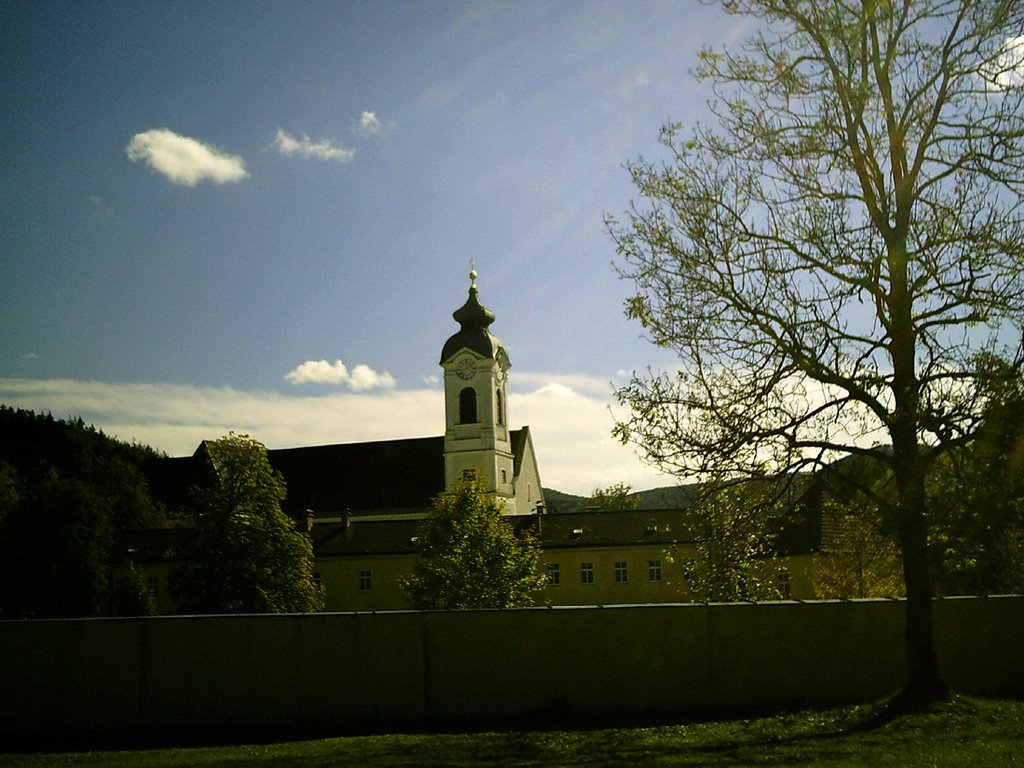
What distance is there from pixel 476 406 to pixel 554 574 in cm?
2282

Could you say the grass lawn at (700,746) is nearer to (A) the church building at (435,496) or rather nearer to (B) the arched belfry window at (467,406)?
(A) the church building at (435,496)

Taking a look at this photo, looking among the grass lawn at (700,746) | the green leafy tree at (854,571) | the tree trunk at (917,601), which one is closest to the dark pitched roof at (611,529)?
the green leafy tree at (854,571)

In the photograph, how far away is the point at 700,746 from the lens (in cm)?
1344

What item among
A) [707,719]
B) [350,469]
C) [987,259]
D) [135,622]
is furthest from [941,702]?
[350,469]

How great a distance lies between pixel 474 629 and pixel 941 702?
712 centimetres

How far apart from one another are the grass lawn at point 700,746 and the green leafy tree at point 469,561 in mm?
23853

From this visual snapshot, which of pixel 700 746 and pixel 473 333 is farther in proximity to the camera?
pixel 473 333

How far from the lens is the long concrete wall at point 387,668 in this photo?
55.5 feet

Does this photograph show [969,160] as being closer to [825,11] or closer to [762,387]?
[825,11]

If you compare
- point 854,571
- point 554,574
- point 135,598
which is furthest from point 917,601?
point 554,574

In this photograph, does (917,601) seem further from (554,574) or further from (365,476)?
(365,476)

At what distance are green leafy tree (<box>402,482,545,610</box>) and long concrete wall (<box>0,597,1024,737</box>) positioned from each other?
2144 cm

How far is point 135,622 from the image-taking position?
1705cm

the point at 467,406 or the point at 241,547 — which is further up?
the point at 467,406
